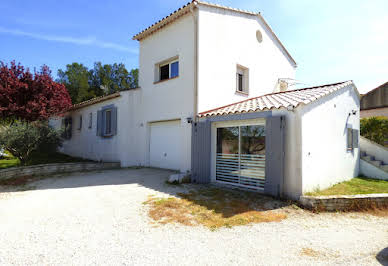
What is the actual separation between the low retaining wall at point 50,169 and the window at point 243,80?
7.79m

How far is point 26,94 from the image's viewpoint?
11.5 meters

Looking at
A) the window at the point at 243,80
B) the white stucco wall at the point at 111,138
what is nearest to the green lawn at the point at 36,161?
the white stucco wall at the point at 111,138

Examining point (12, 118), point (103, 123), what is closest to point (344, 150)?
point (103, 123)

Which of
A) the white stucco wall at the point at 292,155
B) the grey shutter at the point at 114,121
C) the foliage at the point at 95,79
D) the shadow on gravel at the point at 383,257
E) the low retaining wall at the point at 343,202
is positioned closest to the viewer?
the shadow on gravel at the point at 383,257

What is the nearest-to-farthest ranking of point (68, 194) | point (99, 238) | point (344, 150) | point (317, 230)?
point (99, 238) < point (317, 230) < point (68, 194) < point (344, 150)

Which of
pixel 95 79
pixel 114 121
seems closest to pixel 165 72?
pixel 114 121

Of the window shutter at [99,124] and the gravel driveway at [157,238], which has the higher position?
the window shutter at [99,124]

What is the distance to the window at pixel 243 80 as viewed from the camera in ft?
37.9

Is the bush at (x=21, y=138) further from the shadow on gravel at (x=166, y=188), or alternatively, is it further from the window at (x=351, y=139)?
the window at (x=351, y=139)

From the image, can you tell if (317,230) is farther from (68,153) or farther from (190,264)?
(68,153)

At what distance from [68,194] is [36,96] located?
25.7 feet

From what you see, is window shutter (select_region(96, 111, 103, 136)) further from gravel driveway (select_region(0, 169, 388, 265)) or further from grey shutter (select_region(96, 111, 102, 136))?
gravel driveway (select_region(0, 169, 388, 265))

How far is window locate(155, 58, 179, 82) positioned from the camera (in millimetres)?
10656

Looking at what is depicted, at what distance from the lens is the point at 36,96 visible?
11562 mm
